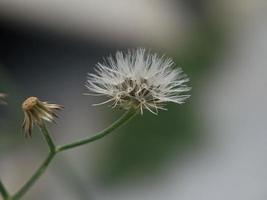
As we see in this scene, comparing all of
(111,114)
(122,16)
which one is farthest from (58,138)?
(122,16)

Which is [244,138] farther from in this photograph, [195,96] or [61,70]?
[61,70]

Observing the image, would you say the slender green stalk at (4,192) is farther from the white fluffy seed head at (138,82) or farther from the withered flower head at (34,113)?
the white fluffy seed head at (138,82)

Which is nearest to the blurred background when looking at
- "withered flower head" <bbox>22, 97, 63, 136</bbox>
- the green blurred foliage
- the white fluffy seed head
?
the green blurred foliage

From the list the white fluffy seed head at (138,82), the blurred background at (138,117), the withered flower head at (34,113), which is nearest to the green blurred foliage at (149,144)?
the blurred background at (138,117)

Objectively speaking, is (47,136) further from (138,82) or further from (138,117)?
(138,117)

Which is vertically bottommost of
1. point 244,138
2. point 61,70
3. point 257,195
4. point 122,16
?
point 257,195

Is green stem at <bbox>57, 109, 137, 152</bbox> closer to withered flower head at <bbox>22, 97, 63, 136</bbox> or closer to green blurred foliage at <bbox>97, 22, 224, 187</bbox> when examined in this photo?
withered flower head at <bbox>22, 97, 63, 136</bbox>

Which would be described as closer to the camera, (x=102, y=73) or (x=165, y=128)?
(x=102, y=73)

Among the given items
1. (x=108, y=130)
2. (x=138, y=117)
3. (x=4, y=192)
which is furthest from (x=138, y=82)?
(x=138, y=117)
